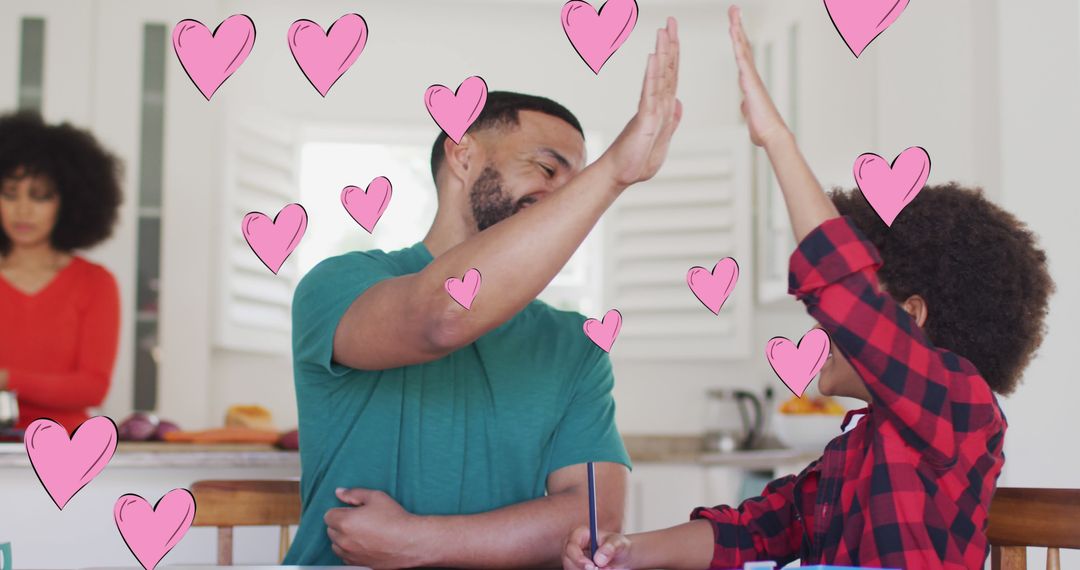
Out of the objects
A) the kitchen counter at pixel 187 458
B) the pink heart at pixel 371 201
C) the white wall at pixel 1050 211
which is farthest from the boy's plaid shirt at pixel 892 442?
the kitchen counter at pixel 187 458

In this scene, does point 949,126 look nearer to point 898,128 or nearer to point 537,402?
point 898,128

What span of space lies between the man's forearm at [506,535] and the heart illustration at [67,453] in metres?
0.35

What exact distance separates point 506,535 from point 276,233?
0.49 metres

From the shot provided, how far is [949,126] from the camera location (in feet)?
7.70

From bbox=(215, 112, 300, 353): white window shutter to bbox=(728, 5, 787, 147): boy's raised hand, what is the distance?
10.7 feet

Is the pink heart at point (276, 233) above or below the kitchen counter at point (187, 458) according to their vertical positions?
above

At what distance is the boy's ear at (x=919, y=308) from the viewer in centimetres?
108

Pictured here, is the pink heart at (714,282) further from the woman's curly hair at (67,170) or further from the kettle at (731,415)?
the kettle at (731,415)

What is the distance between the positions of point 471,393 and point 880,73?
5.95 ft

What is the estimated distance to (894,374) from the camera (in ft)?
2.76

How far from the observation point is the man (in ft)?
3.27

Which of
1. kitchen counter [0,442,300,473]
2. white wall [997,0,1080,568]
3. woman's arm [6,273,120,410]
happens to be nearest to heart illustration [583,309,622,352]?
kitchen counter [0,442,300,473]

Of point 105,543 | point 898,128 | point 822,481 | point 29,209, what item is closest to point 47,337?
point 29,209

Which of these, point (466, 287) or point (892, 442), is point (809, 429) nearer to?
point (892, 442)
